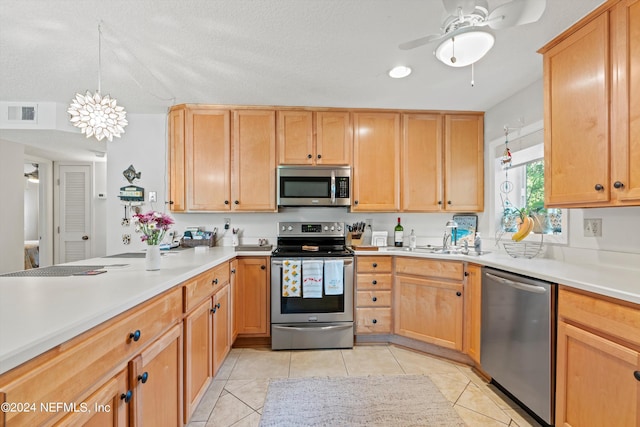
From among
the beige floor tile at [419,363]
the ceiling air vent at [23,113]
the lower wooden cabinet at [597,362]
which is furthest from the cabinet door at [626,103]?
the ceiling air vent at [23,113]

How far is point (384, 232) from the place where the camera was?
122 inches

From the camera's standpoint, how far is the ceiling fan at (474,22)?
125cm

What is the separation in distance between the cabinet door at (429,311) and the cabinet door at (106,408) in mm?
2172

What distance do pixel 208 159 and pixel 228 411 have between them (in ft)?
7.19

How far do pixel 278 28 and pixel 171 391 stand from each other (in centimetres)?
205

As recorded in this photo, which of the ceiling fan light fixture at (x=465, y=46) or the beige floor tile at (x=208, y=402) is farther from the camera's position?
the beige floor tile at (x=208, y=402)

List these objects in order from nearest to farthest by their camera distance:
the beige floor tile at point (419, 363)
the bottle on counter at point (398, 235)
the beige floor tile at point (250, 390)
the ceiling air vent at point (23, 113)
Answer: the beige floor tile at point (250, 390) → the beige floor tile at point (419, 363) → the ceiling air vent at point (23, 113) → the bottle on counter at point (398, 235)

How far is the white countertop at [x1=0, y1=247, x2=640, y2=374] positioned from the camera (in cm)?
67

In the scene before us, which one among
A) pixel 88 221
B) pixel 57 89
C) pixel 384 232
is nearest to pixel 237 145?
pixel 57 89

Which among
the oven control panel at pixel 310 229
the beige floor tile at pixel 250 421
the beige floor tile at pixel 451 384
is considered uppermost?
the oven control panel at pixel 310 229

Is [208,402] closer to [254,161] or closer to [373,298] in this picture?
[373,298]

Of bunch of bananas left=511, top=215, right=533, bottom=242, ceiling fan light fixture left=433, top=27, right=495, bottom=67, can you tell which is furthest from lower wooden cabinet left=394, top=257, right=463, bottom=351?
ceiling fan light fixture left=433, top=27, right=495, bottom=67

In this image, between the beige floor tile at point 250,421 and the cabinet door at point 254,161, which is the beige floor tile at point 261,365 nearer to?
the beige floor tile at point 250,421

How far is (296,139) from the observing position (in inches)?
116
